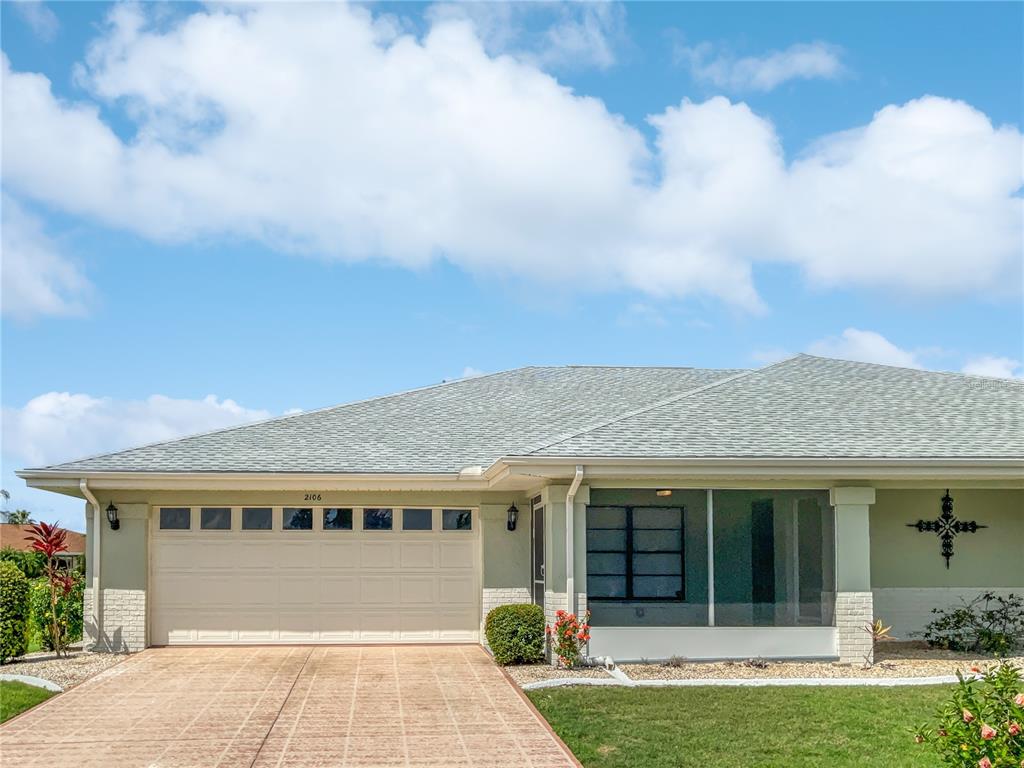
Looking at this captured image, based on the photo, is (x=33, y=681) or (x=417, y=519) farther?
(x=417, y=519)

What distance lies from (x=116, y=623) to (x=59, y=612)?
2.75ft

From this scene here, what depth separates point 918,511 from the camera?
645 inches

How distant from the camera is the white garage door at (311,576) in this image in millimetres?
16516

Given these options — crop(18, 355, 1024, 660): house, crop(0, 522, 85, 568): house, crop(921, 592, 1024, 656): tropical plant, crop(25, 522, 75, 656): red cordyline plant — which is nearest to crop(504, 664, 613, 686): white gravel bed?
crop(18, 355, 1024, 660): house

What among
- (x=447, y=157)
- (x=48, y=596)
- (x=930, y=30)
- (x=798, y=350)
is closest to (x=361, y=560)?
(x=48, y=596)

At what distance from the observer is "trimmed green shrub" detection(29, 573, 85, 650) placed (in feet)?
52.4

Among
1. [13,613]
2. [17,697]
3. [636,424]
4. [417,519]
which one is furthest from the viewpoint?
[417,519]

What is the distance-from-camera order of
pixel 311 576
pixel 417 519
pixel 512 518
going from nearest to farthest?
pixel 512 518 → pixel 311 576 → pixel 417 519

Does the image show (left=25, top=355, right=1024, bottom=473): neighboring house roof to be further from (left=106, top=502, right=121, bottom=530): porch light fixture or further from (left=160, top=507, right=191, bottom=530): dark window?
(left=160, top=507, right=191, bottom=530): dark window

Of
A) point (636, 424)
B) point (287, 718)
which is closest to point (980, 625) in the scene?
point (636, 424)

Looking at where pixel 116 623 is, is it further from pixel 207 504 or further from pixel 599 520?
pixel 599 520

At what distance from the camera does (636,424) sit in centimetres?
1496

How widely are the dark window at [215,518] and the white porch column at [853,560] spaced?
9082 millimetres

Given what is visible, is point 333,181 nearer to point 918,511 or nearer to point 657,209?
point 657,209
